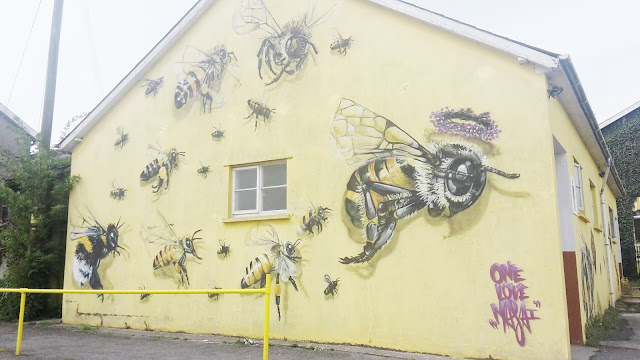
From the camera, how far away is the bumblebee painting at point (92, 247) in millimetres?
10727

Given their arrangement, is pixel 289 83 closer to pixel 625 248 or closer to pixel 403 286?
pixel 403 286

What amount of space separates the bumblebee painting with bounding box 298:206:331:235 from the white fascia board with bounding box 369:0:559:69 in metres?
3.17

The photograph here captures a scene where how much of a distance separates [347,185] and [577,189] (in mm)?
4388

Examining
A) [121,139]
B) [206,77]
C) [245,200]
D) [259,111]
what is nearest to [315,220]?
[245,200]

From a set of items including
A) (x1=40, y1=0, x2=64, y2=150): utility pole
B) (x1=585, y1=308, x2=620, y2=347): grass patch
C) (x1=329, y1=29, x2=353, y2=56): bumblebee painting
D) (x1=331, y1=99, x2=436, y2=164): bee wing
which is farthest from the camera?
(x1=40, y1=0, x2=64, y2=150): utility pole

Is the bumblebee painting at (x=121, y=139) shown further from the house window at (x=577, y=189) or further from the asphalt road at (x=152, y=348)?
the house window at (x=577, y=189)

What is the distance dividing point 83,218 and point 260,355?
585 cm

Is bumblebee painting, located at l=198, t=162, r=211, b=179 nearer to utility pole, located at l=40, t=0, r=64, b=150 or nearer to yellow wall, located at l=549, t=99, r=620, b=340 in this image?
yellow wall, located at l=549, t=99, r=620, b=340

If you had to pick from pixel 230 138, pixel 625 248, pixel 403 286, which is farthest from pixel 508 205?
pixel 625 248

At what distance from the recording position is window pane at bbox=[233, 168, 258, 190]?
9336 mm

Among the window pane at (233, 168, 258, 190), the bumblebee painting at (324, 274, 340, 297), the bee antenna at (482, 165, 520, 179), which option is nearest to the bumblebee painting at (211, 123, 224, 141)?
the window pane at (233, 168, 258, 190)

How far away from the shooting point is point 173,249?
388 inches

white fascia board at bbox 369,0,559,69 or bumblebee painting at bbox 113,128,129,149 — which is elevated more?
white fascia board at bbox 369,0,559,69

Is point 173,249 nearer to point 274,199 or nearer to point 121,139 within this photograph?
point 274,199
